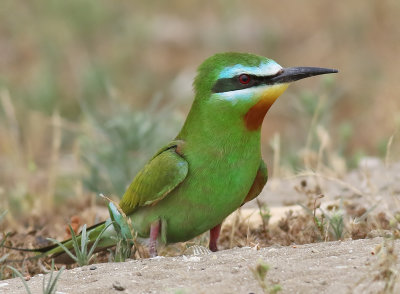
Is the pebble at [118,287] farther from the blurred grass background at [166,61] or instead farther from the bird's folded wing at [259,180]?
the blurred grass background at [166,61]

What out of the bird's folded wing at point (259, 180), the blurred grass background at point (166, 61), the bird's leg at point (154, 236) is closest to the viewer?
the bird's leg at point (154, 236)

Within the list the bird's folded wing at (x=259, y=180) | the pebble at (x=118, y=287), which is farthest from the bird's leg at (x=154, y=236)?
the pebble at (x=118, y=287)

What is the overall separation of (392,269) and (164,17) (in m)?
10.1

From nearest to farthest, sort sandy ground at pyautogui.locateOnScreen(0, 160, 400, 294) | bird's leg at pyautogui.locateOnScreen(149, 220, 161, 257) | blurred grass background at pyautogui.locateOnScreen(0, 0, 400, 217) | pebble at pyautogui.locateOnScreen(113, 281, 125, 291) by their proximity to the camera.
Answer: sandy ground at pyautogui.locateOnScreen(0, 160, 400, 294), pebble at pyautogui.locateOnScreen(113, 281, 125, 291), bird's leg at pyautogui.locateOnScreen(149, 220, 161, 257), blurred grass background at pyautogui.locateOnScreen(0, 0, 400, 217)

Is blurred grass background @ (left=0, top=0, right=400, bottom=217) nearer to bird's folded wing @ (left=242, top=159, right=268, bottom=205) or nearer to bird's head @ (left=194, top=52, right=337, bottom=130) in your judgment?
bird's folded wing @ (left=242, top=159, right=268, bottom=205)

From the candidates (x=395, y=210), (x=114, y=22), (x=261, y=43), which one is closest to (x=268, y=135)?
(x=261, y=43)

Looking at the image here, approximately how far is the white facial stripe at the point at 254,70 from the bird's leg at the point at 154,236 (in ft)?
2.42

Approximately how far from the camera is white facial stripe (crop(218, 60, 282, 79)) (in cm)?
352

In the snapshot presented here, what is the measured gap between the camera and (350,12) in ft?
35.7

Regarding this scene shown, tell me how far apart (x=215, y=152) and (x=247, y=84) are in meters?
0.33

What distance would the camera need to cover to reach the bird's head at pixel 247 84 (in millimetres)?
3525

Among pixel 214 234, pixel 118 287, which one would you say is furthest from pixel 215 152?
pixel 118 287

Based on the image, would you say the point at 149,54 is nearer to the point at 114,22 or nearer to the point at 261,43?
the point at 114,22

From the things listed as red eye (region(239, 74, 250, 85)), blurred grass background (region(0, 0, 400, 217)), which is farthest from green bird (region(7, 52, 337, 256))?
blurred grass background (region(0, 0, 400, 217))
